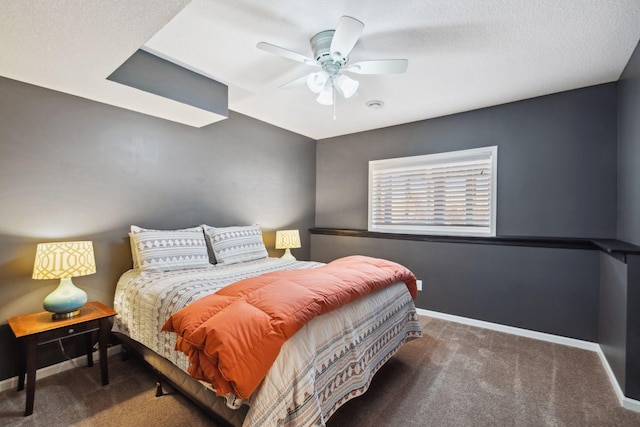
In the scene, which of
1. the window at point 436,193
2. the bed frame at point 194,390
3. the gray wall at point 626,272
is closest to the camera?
the bed frame at point 194,390

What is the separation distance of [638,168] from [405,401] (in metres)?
2.31

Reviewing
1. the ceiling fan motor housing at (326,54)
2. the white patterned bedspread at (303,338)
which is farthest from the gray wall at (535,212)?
the ceiling fan motor housing at (326,54)

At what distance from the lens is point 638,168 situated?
208 cm

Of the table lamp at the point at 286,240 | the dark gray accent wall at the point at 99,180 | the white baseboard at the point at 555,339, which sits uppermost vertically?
the dark gray accent wall at the point at 99,180

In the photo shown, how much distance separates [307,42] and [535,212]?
8.90 feet

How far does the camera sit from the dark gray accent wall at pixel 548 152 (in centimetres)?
264

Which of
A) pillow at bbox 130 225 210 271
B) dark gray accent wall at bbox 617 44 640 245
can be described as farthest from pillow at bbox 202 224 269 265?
dark gray accent wall at bbox 617 44 640 245

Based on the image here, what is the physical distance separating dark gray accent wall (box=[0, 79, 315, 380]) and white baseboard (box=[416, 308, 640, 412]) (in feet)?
8.62

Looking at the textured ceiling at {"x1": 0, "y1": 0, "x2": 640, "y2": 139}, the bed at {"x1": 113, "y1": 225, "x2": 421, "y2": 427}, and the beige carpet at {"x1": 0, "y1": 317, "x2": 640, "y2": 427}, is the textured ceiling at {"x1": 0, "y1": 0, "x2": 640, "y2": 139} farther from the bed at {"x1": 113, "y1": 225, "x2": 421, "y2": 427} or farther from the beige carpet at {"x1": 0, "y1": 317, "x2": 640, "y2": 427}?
the beige carpet at {"x1": 0, "y1": 317, "x2": 640, "y2": 427}

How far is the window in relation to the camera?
3.26 meters

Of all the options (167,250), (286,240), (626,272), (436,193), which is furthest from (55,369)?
(626,272)

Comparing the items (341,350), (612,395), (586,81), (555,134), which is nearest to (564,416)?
(612,395)

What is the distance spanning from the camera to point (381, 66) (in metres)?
1.99

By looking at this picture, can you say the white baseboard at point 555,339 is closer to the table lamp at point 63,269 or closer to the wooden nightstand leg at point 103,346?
the wooden nightstand leg at point 103,346
